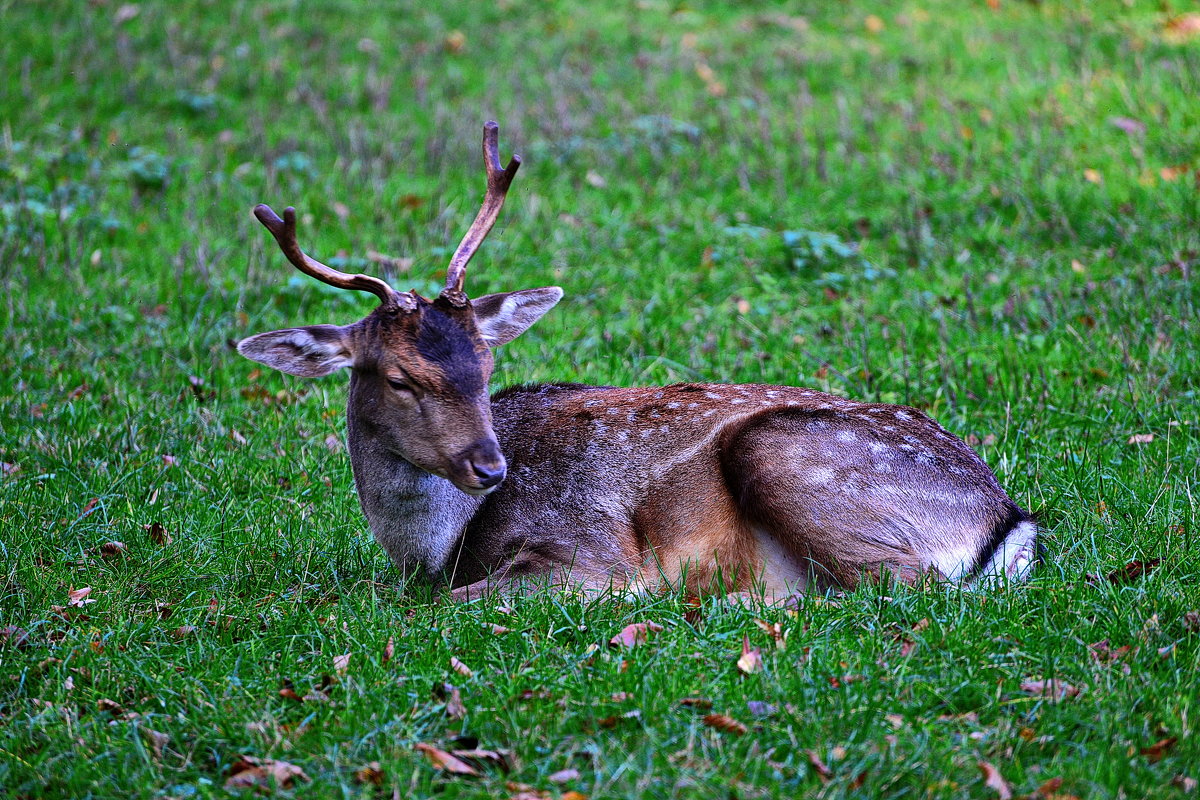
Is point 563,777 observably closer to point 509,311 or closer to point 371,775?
point 371,775

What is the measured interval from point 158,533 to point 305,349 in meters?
1.07

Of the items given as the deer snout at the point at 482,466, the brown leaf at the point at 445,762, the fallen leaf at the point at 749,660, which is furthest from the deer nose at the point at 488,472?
the brown leaf at the point at 445,762

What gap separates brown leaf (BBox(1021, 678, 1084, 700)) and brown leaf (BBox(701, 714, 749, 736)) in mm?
868

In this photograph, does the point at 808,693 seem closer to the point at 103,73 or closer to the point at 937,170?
the point at 937,170

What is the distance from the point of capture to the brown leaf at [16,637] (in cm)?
402

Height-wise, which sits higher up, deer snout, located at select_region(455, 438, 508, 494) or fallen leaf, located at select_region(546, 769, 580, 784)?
deer snout, located at select_region(455, 438, 508, 494)

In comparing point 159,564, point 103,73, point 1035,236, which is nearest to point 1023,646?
point 159,564

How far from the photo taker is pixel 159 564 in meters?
4.72

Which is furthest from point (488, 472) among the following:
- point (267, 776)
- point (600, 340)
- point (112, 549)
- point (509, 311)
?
point (600, 340)

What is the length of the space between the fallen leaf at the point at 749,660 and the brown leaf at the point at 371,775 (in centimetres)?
114

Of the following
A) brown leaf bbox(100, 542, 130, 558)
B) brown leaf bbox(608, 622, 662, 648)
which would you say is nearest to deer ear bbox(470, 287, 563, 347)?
brown leaf bbox(608, 622, 662, 648)

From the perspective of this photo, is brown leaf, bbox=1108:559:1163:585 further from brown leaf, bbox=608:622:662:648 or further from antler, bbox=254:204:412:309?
antler, bbox=254:204:412:309

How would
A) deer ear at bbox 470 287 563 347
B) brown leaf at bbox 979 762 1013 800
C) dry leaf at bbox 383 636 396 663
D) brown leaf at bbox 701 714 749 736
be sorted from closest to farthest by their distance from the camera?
brown leaf at bbox 979 762 1013 800, brown leaf at bbox 701 714 749 736, dry leaf at bbox 383 636 396 663, deer ear at bbox 470 287 563 347

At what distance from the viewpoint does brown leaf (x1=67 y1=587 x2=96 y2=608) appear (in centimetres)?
433
